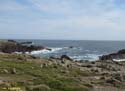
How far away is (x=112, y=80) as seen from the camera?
160ft

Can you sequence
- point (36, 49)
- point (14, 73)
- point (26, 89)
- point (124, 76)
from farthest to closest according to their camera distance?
point (36, 49) → point (124, 76) → point (14, 73) → point (26, 89)

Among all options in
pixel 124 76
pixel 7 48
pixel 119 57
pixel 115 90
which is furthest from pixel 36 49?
pixel 115 90

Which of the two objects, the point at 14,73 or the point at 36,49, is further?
the point at 36,49

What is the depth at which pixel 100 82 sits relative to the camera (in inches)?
1866

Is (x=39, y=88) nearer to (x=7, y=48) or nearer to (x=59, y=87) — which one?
(x=59, y=87)

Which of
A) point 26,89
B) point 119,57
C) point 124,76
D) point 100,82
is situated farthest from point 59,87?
point 119,57

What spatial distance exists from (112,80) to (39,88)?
18.4m

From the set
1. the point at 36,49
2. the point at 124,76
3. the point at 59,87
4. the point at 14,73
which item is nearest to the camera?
the point at 59,87

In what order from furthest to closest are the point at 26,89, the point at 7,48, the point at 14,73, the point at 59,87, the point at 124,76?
the point at 7,48 < the point at 124,76 < the point at 14,73 < the point at 59,87 < the point at 26,89

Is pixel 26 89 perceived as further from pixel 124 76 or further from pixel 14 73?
pixel 124 76

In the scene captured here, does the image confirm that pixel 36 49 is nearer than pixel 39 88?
No

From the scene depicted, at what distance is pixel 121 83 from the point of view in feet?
156

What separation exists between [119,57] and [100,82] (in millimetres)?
67022

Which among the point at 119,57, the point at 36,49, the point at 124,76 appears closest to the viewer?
the point at 124,76
